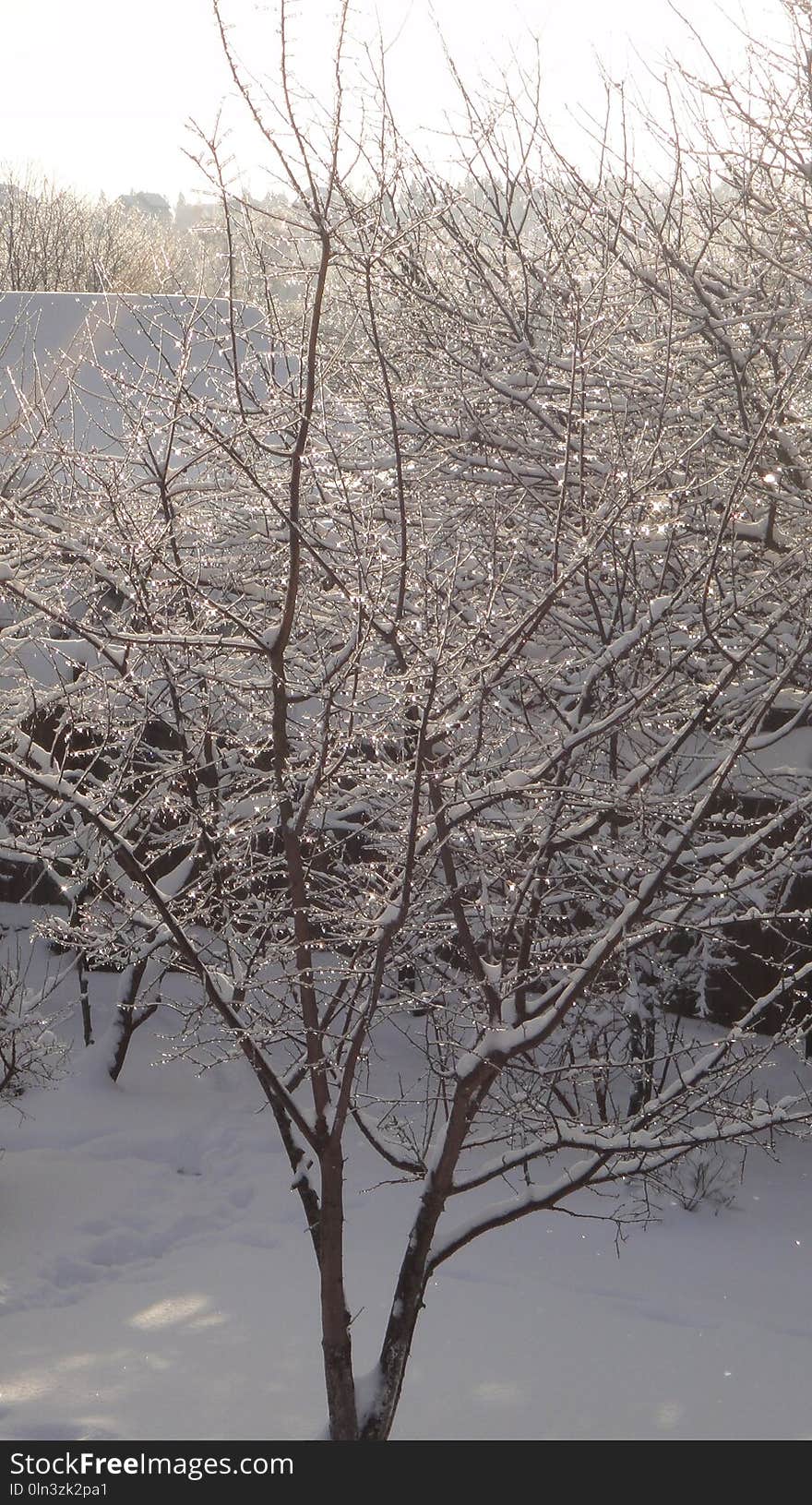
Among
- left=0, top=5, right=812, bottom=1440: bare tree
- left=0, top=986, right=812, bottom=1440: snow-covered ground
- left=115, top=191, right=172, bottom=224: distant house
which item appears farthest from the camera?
left=115, top=191, right=172, bottom=224: distant house

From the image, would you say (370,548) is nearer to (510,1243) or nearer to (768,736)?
(768,736)

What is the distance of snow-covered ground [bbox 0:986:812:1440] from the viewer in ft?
14.9

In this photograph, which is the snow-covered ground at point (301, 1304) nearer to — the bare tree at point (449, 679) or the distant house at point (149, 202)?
the bare tree at point (449, 679)

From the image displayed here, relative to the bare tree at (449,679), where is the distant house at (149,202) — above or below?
above

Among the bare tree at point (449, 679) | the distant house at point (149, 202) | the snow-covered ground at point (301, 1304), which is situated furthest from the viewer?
the distant house at point (149, 202)

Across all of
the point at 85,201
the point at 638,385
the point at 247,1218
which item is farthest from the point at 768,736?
the point at 85,201

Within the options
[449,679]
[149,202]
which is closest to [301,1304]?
[449,679]

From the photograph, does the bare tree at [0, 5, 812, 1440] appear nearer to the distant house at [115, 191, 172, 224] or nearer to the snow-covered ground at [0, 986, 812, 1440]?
the snow-covered ground at [0, 986, 812, 1440]

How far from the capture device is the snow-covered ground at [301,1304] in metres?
4.54

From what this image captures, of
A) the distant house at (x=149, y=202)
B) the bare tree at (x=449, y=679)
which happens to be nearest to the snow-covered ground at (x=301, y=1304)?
the bare tree at (x=449, y=679)

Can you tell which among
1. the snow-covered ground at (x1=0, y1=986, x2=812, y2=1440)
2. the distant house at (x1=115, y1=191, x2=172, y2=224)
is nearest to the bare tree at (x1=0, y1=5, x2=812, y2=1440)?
the snow-covered ground at (x1=0, y1=986, x2=812, y2=1440)

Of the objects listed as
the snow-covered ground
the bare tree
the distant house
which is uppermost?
the distant house
